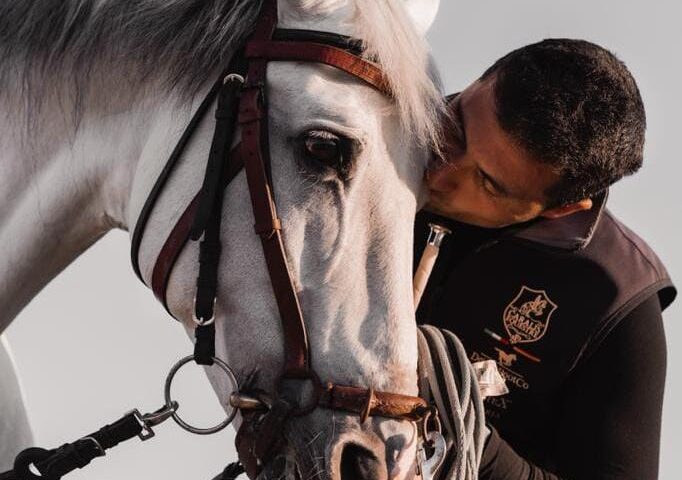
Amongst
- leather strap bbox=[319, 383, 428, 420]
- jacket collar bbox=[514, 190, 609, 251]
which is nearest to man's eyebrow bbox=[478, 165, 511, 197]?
jacket collar bbox=[514, 190, 609, 251]

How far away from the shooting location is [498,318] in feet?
12.4

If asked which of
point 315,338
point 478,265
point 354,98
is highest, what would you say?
point 354,98

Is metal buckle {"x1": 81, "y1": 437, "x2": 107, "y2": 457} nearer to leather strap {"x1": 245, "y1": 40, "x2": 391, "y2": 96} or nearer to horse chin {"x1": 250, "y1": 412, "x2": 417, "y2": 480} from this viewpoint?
horse chin {"x1": 250, "y1": 412, "x2": 417, "y2": 480}

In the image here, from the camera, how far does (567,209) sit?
140 inches

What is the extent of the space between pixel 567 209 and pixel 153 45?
131 cm

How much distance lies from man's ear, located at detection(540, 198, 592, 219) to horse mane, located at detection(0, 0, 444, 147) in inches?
21.3

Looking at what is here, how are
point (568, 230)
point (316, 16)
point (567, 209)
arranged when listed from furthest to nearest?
point (568, 230) → point (567, 209) → point (316, 16)

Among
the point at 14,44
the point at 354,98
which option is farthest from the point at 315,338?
the point at 14,44

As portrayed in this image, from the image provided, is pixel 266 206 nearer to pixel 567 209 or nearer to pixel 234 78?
pixel 234 78

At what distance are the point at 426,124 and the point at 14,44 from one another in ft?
3.83

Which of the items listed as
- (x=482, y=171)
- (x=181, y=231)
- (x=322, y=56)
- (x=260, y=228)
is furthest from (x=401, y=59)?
(x=181, y=231)

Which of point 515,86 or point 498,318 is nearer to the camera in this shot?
point 515,86

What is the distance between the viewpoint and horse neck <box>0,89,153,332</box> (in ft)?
10.7

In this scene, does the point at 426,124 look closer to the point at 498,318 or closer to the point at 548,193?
the point at 548,193
